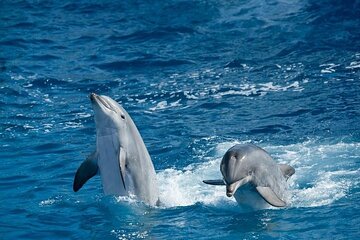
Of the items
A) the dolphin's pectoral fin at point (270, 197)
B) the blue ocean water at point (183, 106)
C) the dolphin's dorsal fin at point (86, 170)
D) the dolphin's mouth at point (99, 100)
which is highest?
the dolphin's mouth at point (99, 100)

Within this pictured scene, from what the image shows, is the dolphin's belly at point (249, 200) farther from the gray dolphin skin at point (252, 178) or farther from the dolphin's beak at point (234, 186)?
the dolphin's beak at point (234, 186)

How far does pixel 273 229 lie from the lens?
987cm

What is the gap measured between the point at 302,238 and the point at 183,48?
10939mm

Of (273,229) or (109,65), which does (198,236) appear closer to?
(273,229)

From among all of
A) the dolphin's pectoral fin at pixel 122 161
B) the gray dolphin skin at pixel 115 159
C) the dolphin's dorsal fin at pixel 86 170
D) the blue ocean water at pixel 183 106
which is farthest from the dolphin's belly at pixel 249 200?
the dolphin's dorsal fin at pixel 86 170

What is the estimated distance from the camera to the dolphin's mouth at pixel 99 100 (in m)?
10.3

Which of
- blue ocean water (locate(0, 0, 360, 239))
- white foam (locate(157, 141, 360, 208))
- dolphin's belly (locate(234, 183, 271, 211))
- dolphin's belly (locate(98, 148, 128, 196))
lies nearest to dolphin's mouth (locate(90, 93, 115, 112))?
dolphin's belly (locate(98, 148, 128, 196))

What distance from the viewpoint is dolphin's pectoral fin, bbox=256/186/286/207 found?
9.61 m

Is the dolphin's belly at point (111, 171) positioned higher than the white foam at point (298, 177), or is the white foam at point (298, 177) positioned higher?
the dolphin's belly at point (111, 171)

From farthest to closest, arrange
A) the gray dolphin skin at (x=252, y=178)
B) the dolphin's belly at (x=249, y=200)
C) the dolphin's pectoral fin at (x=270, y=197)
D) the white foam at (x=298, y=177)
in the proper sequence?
the white foam at (x=298, y=177), the dolphin's belly at (x=249, y=200), the dolphin's pectoral fin at (x=270, y=197), the gray dolphin skin at (x=252, y=178)

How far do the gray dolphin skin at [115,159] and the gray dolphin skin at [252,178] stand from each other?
1.10 meters

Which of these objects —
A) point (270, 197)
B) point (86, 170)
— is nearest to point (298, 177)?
→ point (270, 197)

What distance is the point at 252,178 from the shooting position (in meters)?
9.74

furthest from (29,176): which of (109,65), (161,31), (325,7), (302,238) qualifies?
(325,7)
